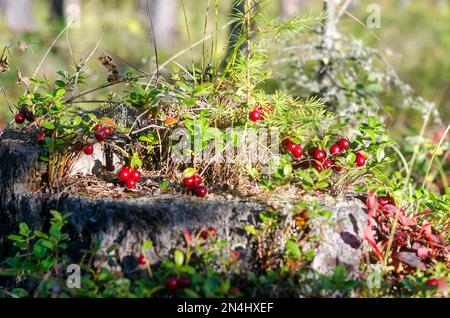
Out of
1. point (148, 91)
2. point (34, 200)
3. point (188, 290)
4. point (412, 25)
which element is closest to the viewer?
point (188, 290)

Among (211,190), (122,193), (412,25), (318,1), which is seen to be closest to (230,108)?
(211,190)

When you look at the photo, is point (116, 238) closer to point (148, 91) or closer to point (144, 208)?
point (144, 208)

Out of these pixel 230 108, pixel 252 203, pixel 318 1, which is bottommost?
pixel 252 203

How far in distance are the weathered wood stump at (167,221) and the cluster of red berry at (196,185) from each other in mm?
56

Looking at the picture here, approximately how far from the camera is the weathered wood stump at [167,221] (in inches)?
99.8

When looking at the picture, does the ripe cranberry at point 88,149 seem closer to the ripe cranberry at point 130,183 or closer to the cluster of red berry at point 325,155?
the ripe cranberry at point 130,183

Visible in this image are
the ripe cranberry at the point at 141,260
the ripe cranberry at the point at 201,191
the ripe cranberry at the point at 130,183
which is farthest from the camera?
the ripe cranberry at the point at 130,183

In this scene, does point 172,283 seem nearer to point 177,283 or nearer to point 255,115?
point 177,283

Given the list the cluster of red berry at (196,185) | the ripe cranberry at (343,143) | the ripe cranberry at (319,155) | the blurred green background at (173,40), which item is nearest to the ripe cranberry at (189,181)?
the cluster of red berry at (196,185)

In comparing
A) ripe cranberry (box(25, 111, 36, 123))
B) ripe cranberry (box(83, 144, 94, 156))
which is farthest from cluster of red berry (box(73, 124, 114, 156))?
ripe cranberry (box(25, 111, 36, 123))

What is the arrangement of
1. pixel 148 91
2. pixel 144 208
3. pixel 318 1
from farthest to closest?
pixel 318 1 → pixel 148 91 → pixel 144 208

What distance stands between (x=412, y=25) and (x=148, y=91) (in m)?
9.62
